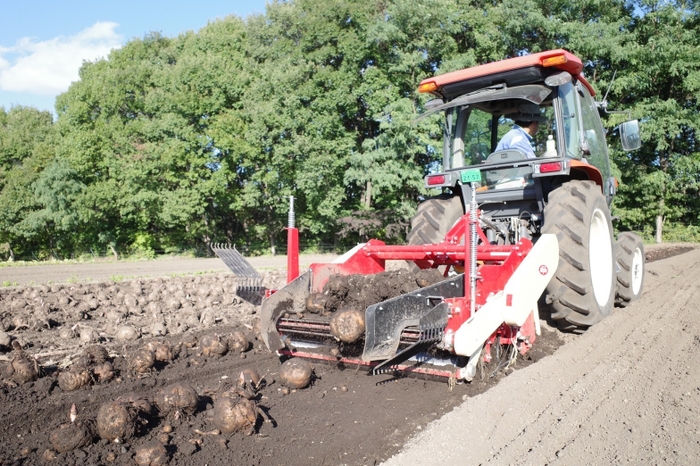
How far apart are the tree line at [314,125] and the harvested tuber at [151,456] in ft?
66.9

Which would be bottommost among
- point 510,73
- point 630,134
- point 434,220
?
point 434,220

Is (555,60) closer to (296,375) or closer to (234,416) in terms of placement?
(296,375)

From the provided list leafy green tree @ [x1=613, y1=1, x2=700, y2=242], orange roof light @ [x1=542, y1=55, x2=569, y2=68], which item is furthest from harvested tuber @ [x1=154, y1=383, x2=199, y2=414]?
leafy green tree @ [x1=613, y1=1, x2=700, y2=242]

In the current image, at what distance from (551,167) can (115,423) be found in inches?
157

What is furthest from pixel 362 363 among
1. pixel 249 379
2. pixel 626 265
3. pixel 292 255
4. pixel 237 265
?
pixel 626 265

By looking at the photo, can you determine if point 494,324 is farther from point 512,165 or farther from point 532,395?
point 512,165

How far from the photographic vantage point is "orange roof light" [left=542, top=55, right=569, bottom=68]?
5.00 meters

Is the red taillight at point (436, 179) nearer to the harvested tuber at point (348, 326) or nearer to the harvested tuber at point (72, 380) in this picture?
the harvested tuber at point (348, 326)

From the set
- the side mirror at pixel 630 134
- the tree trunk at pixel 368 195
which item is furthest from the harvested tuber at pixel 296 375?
the tree trunk at pixel 368 195

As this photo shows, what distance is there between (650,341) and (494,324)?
81.1 inches

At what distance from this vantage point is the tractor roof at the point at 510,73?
5.09 m

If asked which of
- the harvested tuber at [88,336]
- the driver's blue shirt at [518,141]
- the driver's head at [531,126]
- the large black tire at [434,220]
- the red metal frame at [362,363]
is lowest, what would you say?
the harvested tuber at [88,336]

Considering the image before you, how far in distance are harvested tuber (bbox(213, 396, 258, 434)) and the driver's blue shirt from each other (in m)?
3.63

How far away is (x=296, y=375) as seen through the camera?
13.3 ft
